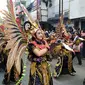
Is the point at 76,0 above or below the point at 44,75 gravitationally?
above

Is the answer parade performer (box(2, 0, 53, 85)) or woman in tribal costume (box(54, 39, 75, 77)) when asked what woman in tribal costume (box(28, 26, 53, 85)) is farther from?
woman in tribal costume (box(54, 39, 75, 77))

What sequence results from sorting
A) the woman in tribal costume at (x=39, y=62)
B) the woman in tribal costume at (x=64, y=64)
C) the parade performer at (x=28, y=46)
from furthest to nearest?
1. the woman in tribal costume at (x=64, y=64)
2. the woman in tribal costume at (x=39, y=62)
3. the parade performer at (x=28, y=46)

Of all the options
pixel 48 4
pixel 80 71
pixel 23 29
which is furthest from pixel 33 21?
pixel 48 4

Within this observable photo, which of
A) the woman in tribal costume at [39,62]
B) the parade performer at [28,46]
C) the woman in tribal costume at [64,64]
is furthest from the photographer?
the woman in tribal costume at [64,64]

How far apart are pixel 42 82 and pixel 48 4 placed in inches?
767

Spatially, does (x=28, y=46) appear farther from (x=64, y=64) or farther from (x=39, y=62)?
(x=64, y=64)

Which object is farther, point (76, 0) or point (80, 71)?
point (76, 0)

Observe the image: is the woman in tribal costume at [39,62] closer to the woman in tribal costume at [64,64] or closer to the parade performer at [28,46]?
the parade performer at [28,46]

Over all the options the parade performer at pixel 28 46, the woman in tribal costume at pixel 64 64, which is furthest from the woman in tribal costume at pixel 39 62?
the woman in tribal costume at pixel 64 64

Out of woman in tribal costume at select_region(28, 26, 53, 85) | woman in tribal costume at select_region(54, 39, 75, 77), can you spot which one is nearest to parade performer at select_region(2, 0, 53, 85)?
woman in tribal costume at select_region(28, 26, 53, 85)

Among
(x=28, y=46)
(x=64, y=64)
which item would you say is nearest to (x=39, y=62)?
(x=28, y=46)

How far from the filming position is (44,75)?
4.03m

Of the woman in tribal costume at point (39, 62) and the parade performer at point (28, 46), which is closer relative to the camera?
the parade performer at point (28, 46)

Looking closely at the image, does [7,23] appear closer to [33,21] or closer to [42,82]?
[33,21]
